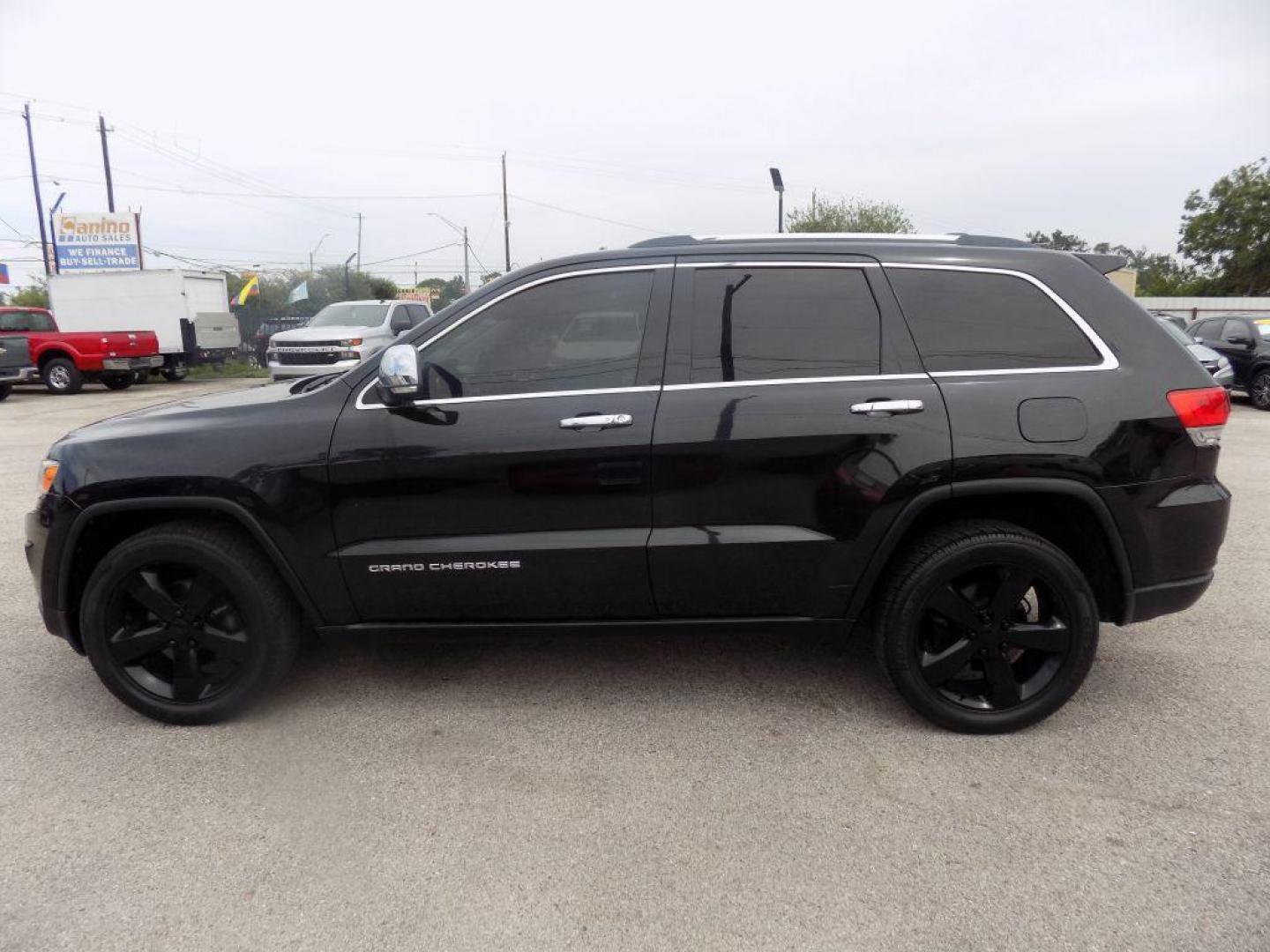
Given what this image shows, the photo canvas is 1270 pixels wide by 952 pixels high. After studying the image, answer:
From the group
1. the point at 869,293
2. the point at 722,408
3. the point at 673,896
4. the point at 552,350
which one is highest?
the point at 869,293

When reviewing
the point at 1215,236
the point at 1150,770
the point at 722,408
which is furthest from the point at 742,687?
the point at 1215,236

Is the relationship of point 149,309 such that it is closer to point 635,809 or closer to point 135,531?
point 135,531

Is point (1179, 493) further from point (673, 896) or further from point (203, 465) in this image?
point (203, 465)

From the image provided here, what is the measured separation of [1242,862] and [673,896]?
5.27ft

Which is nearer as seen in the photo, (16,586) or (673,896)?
(673,896)

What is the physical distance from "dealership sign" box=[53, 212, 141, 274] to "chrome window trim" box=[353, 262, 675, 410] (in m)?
29.2

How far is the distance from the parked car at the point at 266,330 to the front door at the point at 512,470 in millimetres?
24546

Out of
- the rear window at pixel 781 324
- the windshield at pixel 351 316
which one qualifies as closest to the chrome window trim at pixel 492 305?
the rear window at pixel 781 324

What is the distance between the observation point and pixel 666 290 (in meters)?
3.23

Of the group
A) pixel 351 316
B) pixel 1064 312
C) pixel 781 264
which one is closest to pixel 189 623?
pixel 781 264

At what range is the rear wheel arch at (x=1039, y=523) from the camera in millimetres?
3045

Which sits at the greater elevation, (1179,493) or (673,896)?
(1179,493)

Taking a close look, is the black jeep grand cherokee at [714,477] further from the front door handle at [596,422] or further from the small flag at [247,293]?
the small flag at [247,293]

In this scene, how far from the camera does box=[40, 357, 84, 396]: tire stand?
58.9 ft
